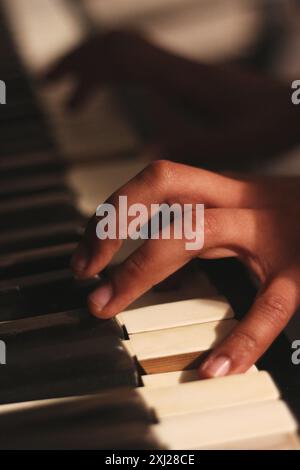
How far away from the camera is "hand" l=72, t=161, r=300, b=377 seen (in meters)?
0.76

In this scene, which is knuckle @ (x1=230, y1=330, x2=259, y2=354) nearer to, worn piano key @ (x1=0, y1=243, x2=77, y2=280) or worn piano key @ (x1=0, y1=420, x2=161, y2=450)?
worn piano key @ (x1=0, y1=420, x2=161, y2=450)

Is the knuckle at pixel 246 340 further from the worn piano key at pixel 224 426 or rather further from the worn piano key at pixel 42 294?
the worn piano key at pixel 42 294

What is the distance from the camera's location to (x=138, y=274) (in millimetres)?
777

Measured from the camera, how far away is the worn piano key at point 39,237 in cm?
94

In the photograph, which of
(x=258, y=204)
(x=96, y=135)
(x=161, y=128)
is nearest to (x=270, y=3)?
(x=161, y=128)

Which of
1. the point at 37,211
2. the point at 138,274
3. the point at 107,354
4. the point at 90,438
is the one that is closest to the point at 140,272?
the point at 138,274

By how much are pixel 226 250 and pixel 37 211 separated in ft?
1.11

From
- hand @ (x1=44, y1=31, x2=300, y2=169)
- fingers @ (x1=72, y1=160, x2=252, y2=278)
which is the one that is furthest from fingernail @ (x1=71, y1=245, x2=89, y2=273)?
hand @ (x1=44, y1=31, x2=300, y2=169)

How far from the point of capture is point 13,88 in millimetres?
1399

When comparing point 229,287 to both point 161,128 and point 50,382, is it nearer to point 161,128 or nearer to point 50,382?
point 50,382

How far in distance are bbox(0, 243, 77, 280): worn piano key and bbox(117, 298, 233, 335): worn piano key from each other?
14 cm

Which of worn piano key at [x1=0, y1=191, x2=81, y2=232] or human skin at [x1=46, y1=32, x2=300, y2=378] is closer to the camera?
human skin at [x1=46, y1=32, x2=300, y2=378]

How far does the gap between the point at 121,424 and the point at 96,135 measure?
2.64 feet

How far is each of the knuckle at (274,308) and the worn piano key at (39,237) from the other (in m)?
0.31
